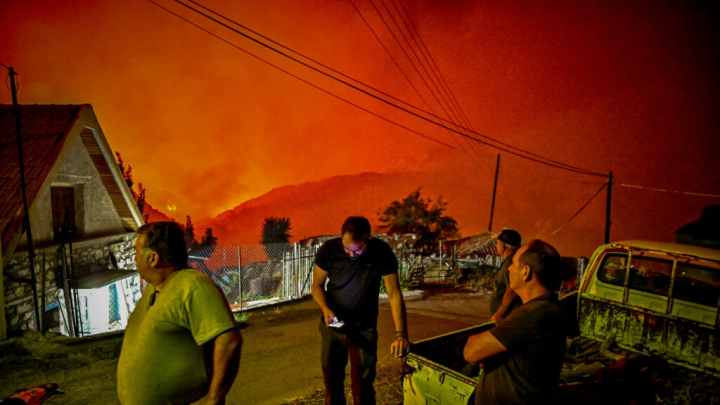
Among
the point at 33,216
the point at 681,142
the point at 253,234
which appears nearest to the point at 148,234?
the point at 33,216

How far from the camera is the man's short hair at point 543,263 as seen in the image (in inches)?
77.4

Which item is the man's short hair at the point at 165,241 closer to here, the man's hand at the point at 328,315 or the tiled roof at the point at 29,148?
the man's hand at the point at 328,315

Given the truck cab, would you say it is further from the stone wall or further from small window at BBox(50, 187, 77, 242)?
small window at BBox(50, 187, 77, 242)

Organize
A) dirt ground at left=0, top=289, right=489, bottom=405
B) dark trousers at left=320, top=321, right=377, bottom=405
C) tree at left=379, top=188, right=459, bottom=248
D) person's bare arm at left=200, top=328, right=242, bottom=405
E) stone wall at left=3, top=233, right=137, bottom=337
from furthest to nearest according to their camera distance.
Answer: tree at left=379, top=188, right=459, bottom=248, stone wall at left=3, top=233, right=137, bottom=337, dirt ground at left=0, top=289, right=489, bottom=405, dark trousers at left=320, top=321, right=377, bottom=405, person's bare arm at left=200, top=328, right=242, bottom=405

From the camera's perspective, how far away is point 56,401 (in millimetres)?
4457

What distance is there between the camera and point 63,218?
8.10 m

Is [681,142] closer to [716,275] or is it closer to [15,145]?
[716,275]

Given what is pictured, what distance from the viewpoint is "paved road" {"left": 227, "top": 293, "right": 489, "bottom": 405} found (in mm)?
5039

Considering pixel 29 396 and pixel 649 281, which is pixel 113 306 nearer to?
pixel 29 396

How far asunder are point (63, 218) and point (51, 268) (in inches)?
54.3

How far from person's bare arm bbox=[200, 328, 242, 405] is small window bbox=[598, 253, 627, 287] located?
5.59m

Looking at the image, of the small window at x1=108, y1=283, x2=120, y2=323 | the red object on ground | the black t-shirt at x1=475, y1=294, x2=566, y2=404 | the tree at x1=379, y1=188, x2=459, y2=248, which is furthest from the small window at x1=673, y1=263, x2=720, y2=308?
the tree at x1=379, y1=188, x2=459, y2=248

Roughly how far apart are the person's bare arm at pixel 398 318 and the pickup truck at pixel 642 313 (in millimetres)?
117

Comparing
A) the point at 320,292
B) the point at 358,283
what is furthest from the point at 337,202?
the point at 358,283
